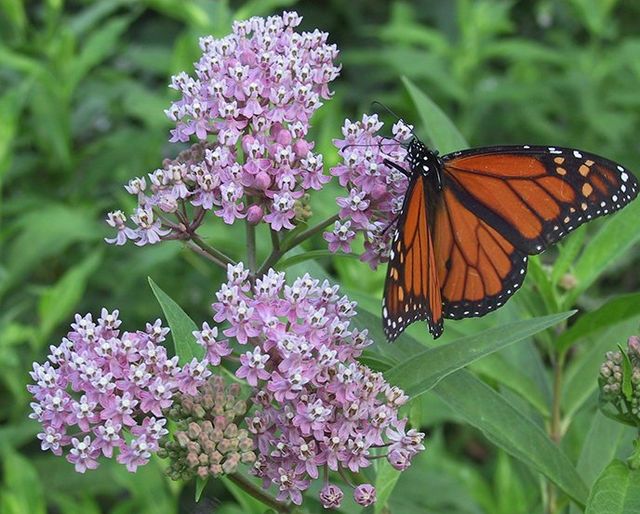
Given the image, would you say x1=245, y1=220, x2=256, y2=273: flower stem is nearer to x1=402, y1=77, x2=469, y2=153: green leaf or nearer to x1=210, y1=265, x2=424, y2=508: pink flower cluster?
x1=210, y1=265, x2=424, y2=508: pink flower cluster

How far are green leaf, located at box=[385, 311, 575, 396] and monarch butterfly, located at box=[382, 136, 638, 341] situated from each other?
0.43 ft

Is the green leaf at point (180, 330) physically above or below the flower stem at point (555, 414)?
below

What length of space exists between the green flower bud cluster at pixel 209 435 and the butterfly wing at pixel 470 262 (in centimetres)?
51

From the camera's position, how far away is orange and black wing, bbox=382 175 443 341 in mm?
1892

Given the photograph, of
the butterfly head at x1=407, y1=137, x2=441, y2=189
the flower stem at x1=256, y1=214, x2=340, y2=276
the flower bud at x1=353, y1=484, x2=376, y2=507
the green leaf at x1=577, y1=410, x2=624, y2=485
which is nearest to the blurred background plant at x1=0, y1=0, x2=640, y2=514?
the green leaf at x1=577, y1=410, x2=624, y2=485

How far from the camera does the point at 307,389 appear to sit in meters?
1.78

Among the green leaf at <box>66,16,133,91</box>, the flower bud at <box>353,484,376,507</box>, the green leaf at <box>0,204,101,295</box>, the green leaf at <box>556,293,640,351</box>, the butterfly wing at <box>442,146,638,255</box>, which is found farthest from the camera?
the green leaf at <box>66,16,133,91</box>

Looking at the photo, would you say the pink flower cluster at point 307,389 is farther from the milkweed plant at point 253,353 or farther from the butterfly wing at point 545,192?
the butterfly wing at point 545,192

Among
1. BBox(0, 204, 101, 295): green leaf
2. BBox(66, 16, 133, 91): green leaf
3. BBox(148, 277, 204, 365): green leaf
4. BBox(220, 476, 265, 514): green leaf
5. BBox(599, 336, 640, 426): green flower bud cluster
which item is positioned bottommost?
BBox(220, 476, 265, 514): green leaf

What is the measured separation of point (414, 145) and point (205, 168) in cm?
45

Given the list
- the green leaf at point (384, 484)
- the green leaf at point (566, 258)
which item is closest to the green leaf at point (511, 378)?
the green leaf at point (566, 258)

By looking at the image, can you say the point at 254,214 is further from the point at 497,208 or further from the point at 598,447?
the point at 598,447

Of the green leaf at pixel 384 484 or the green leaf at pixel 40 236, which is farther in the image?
the green leaf at pixel 40 236

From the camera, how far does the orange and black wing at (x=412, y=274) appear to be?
1.89 metres
